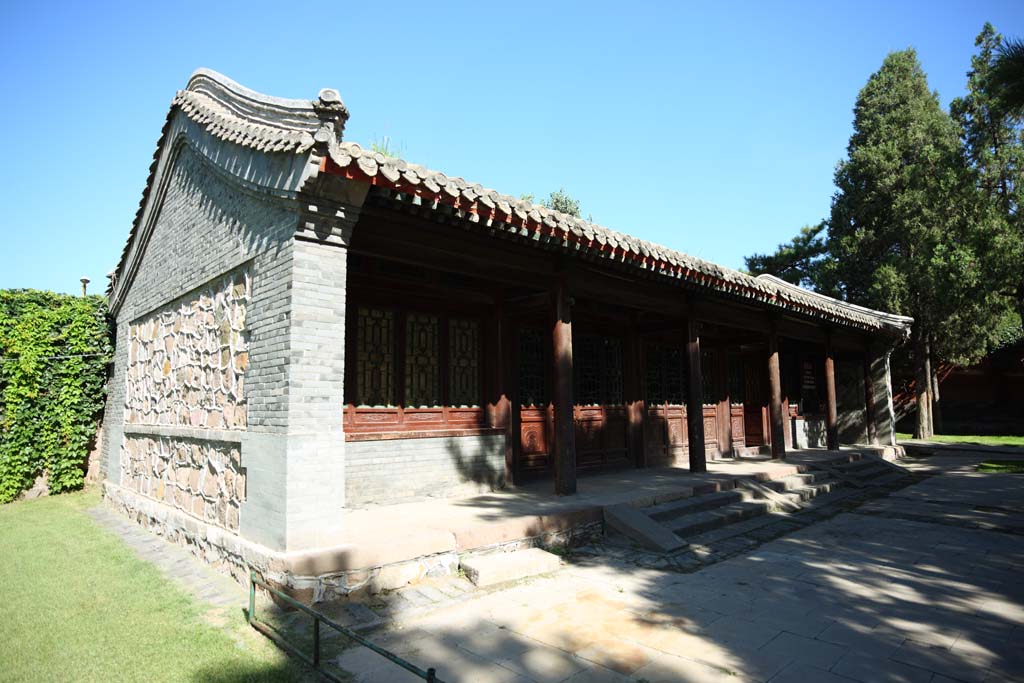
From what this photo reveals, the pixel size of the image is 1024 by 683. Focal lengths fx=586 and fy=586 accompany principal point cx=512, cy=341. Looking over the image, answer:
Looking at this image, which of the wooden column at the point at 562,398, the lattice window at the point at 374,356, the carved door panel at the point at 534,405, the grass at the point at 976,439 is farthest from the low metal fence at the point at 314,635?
the grass at the point at 976,439

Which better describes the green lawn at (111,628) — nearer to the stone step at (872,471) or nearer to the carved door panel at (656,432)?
the carved door panel at (656,432)

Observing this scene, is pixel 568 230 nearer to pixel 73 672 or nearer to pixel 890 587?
pixel 890 587

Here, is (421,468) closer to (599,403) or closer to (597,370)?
(599,403)

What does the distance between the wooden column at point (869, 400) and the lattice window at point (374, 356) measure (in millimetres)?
12727

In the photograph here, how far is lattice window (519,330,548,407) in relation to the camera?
841 centimetres

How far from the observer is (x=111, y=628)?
4180 millimetres

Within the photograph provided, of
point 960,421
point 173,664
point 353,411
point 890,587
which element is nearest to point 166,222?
point 353,411

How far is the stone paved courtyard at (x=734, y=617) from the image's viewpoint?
133 inches

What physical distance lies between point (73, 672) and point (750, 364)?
1271 cm

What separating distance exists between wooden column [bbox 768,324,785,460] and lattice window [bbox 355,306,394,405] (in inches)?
289

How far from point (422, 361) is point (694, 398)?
14.5ft

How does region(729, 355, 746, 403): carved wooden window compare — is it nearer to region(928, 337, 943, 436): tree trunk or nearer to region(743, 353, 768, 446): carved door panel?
region(743, 353, 768, 446): carved door panel

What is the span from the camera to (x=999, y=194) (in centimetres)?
1568

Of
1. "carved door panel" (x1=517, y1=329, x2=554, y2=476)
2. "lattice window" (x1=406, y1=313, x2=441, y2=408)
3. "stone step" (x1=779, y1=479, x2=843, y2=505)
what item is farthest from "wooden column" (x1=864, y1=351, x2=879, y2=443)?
"lattice window" (x1=406, y1=313, x2=441, y2=408)
